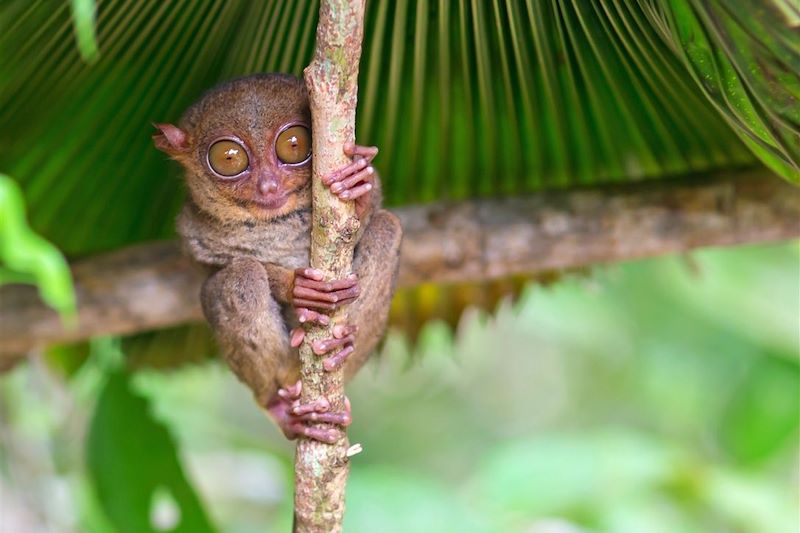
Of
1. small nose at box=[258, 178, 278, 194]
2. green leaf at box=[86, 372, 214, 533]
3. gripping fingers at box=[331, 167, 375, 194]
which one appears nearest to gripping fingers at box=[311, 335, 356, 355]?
gripping fingers at box=[331, 167, 375, 194]

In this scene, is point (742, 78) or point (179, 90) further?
point (179, 90)

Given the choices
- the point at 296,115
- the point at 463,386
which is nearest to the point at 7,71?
the point at 296,115

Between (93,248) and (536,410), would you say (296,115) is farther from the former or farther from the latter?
(536,410)

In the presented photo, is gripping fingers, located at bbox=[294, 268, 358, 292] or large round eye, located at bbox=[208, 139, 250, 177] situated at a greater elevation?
large round eye, located at bbox=[208, 139, 250, 177]

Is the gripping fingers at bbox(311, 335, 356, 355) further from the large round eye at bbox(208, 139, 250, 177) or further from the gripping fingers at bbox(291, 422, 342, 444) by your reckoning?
the large round eye at bbox(208, 139, 250, 177)

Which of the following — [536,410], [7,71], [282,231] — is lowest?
[536,410]

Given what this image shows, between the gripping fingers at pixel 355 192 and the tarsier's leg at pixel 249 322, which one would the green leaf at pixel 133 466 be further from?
the gripping fingers at pixel 355 192
